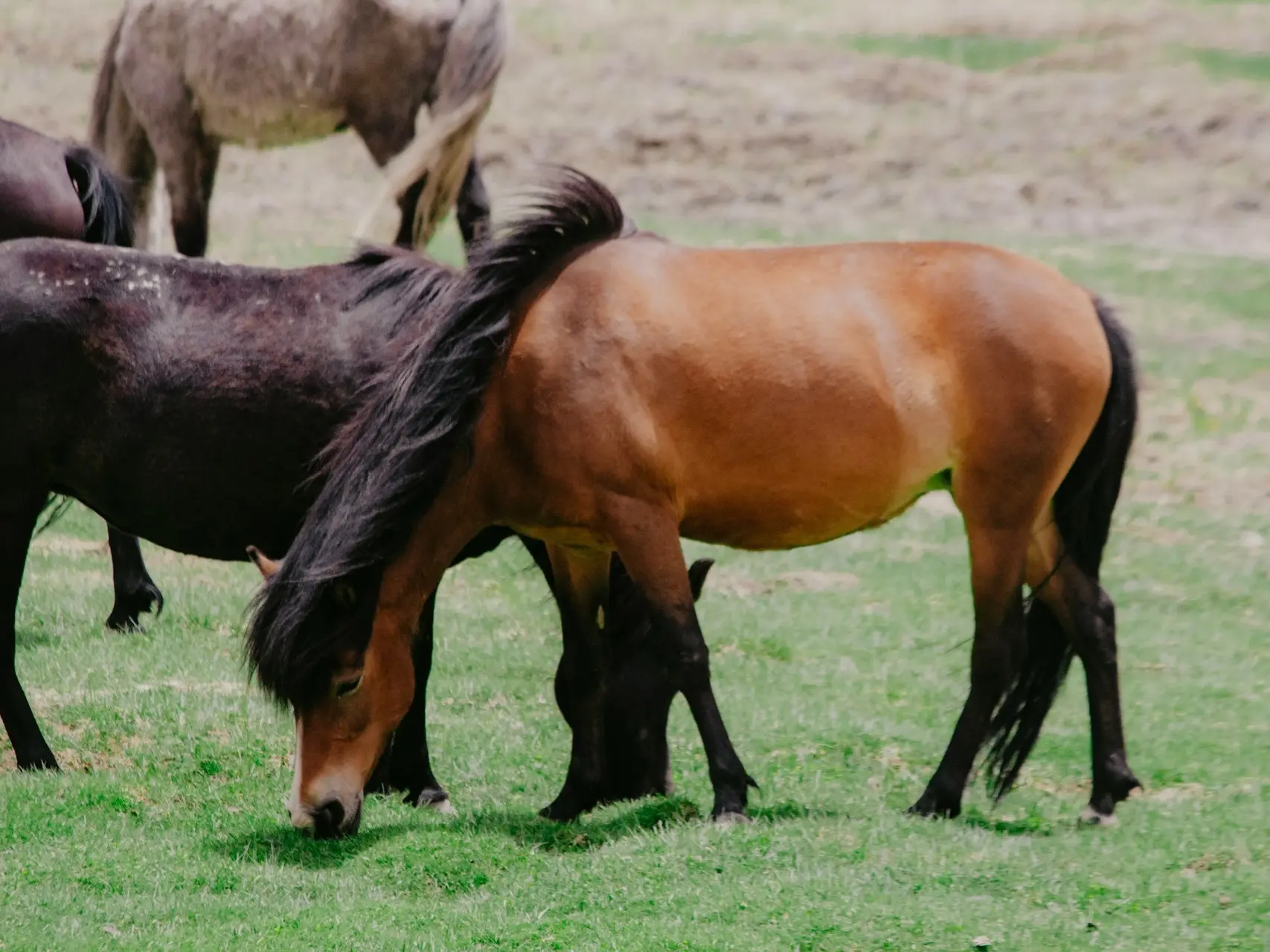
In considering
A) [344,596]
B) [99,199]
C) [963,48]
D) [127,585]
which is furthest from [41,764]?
[963,48]

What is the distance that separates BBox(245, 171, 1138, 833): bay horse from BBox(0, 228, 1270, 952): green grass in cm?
36

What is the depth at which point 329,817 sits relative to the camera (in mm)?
5656

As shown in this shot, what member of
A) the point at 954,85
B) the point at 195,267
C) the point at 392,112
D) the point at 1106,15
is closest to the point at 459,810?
the point at 195,267

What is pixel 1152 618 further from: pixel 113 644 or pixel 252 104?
pixel 252 104

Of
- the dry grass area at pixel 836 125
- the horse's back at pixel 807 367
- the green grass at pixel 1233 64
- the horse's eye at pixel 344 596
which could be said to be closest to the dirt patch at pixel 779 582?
the horse's back at pixel 807 367

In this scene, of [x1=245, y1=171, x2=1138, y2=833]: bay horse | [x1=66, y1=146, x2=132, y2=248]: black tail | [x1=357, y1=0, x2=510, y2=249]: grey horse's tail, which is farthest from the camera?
[x1=357, y1=0, x2=510, y2=249]: grey horse's tail

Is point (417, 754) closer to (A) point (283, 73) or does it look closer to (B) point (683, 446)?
(B) point (683, 446)

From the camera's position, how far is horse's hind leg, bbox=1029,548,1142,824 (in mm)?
6492

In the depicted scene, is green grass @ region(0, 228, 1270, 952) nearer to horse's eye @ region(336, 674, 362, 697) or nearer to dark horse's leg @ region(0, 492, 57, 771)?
dark horse's leg @ region(0, 492, 57, 771)

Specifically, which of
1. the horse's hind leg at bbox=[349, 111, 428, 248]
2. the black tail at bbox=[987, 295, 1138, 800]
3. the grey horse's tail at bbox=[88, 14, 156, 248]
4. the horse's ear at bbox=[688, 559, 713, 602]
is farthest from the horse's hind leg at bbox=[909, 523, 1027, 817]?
the grey horse's tail at bbox=[88, 14, 156, 248]

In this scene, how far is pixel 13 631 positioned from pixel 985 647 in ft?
10.8

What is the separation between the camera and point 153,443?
6.39 meters

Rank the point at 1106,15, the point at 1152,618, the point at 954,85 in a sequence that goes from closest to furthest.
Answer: the point at 1152,618 → the point at 954,85 → the point at 1106,15

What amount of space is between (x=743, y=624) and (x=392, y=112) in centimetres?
442
